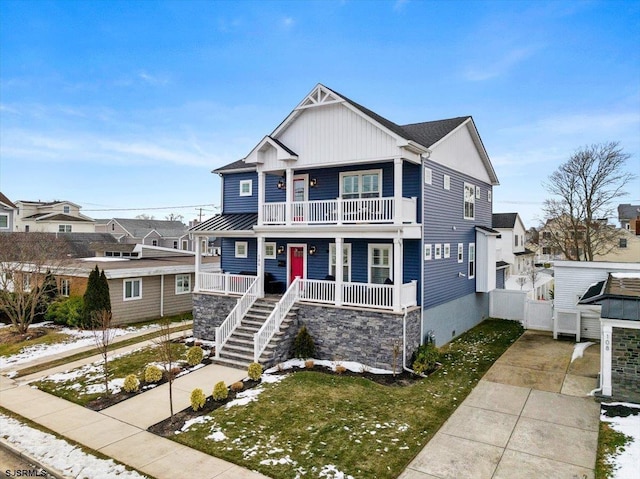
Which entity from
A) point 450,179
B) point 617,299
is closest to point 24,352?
point 450,179

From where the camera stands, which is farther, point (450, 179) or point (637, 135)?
point (637, 135)

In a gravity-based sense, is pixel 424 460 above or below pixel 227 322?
below

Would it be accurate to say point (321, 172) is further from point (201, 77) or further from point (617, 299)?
point (201, 77)

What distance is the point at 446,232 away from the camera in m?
16.8

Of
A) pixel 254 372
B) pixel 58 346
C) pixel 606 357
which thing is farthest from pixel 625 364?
pixel 58 346

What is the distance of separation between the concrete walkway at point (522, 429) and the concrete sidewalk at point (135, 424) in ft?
12.3

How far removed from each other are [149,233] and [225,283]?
46.6 m

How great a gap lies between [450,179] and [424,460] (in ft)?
40.2

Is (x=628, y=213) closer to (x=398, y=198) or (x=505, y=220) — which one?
(x=505, y=220)

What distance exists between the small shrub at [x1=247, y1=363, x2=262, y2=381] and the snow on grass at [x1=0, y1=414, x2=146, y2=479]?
184 inches

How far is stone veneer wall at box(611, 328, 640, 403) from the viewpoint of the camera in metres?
9.72

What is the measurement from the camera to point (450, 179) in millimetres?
17125

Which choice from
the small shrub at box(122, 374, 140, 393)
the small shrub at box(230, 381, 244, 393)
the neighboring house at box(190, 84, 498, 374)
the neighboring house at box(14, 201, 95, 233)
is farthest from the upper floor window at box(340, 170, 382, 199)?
the neighboring house at box(14, 201, 95, 233)

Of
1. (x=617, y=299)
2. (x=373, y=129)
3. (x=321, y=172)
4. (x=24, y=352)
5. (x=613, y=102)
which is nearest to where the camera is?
(x=617, y=299)
